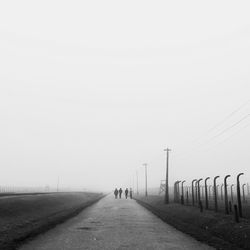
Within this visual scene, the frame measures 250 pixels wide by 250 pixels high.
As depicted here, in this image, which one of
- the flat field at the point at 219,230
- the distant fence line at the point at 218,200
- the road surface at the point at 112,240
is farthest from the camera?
the distant fence line at the point at 218,200

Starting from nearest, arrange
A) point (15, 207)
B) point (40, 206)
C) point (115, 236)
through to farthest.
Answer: point (115, 236) → point (15, 207) → point (40, 206)

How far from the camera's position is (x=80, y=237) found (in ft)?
58.2

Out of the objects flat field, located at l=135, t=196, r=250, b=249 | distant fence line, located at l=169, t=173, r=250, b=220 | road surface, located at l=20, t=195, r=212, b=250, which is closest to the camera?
road surface, located at l=20, t=195, r=212, b=250

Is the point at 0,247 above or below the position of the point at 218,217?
below

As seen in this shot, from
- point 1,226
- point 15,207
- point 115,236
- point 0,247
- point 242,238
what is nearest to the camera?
point 0,247

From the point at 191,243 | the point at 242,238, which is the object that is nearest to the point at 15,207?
the point at 191,243

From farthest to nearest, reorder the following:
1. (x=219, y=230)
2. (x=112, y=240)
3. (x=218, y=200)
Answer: (x=218, y=200) < (x=219, y=230) < (x=112, y=240)

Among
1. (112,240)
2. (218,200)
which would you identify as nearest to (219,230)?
(112,240)

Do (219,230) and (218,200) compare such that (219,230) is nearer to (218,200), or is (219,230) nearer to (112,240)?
(112,240)

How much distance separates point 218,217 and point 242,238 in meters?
6.11

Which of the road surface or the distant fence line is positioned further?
the distant fence line

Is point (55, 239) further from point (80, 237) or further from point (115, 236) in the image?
point (115, 236)

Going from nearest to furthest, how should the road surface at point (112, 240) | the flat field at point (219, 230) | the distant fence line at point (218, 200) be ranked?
the road surface at point (112, 240) < the flat field at point (219, 230) < the distant fence line at point (218, 200)

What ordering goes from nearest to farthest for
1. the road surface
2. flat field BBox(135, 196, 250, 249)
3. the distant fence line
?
the road surface, flat field BBox(135, 196, 250, 249), the distant fence line
